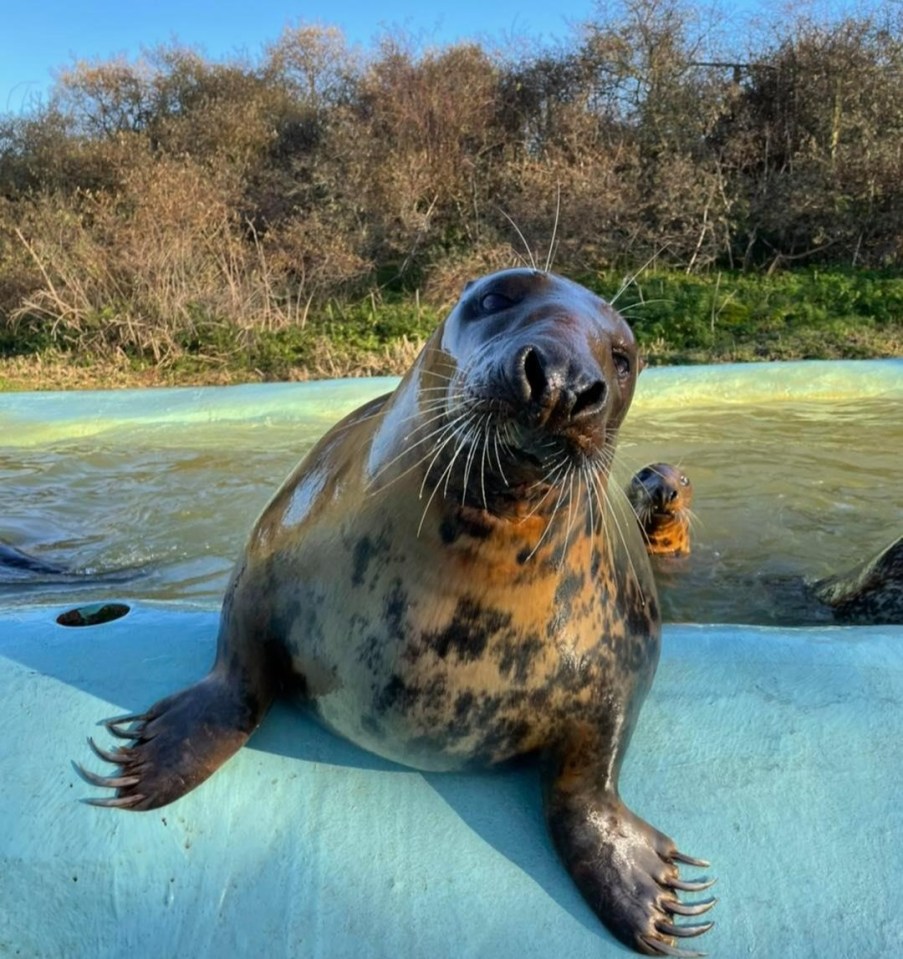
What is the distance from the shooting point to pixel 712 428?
292 inches

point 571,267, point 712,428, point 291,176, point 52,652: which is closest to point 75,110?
point 291,176

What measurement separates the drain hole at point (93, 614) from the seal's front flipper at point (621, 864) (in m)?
1.19

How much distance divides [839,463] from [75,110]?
1740cm

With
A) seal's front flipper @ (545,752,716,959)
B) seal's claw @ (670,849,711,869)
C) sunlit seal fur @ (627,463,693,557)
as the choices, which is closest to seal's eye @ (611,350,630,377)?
seal's front flipper @ (545,752,716,959)

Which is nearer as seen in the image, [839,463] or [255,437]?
[839,463]

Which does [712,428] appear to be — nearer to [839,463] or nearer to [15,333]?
[839,463]

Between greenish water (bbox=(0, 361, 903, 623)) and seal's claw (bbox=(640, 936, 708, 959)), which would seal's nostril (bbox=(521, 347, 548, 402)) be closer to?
seal's claw (bbox=(640, 936, 708, 959))

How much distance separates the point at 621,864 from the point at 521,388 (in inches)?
→ 33.2

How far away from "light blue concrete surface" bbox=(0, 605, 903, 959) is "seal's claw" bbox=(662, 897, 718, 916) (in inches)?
1.1

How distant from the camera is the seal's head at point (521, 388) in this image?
1367mm

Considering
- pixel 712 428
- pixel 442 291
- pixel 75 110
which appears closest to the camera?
pixel 712 428

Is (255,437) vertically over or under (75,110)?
under

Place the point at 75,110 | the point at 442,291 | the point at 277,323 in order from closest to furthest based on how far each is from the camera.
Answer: the point at 277,323 < the point at 442,291 < the point at 75,110

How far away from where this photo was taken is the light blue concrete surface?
64.2 inches
